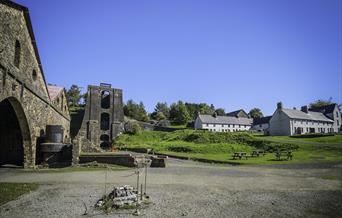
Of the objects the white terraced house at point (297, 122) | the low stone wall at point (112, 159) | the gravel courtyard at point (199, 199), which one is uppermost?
the white terraced house at point (297, 122)

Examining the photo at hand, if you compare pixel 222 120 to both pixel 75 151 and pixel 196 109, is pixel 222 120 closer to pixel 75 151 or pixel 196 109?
pixel 196 109

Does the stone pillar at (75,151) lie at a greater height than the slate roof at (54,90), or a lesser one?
lesser

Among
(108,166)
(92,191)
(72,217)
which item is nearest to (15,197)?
(92,191)

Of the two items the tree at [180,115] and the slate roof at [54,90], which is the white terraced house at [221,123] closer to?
the tree at [180,115]

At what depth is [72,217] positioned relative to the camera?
7227mm

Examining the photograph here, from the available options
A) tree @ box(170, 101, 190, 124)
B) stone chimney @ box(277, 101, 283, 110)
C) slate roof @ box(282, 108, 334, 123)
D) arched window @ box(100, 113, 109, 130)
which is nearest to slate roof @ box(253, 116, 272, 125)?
slate roof @ box(282, 108, 334, 123)

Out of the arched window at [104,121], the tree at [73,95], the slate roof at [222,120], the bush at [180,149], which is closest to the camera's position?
the bush at [180,149]

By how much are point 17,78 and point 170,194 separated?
32.9 ft

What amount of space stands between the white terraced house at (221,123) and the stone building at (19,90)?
53406 millimetres

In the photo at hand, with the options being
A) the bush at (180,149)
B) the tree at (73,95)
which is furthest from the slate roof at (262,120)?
the tree at (73,95)

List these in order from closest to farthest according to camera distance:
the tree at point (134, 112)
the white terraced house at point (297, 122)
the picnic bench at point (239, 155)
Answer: the picnic bench at point (239, 155) < the white terraced house at point (297, 122) < the tree at point (134, 112)

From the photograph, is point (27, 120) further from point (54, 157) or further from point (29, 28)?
point (29, 28)

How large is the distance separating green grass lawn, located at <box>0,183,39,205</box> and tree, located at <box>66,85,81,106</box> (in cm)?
7804

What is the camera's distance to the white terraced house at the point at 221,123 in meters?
72.0
